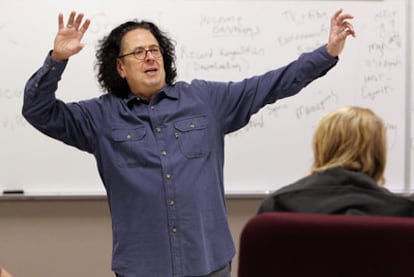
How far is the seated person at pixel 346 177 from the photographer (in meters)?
1.34

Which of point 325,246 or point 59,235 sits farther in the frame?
point 59,235

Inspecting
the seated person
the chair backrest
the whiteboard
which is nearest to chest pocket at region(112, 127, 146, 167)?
the seated person

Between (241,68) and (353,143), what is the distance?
4.84ft

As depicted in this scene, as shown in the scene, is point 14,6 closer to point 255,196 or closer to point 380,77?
point 255,196

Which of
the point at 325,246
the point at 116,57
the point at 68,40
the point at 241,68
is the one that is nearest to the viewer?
the point at 325,246

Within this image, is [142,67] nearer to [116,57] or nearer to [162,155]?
[116,57]

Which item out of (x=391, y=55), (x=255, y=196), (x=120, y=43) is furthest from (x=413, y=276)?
(x=391, y=55)

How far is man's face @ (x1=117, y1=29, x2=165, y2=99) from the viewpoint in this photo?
6.60 feet

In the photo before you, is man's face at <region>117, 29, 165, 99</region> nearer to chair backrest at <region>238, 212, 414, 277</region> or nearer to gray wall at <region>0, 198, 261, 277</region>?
chair backrest at <region>238, 212, 414, 277</region>

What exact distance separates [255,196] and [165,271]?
44.1 inches

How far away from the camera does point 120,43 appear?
6.91ft

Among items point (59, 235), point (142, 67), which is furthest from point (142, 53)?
point (59, 235)

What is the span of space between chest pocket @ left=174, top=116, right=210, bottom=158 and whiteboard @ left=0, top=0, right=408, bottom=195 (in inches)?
36.9

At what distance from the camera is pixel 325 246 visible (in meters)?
1.25
